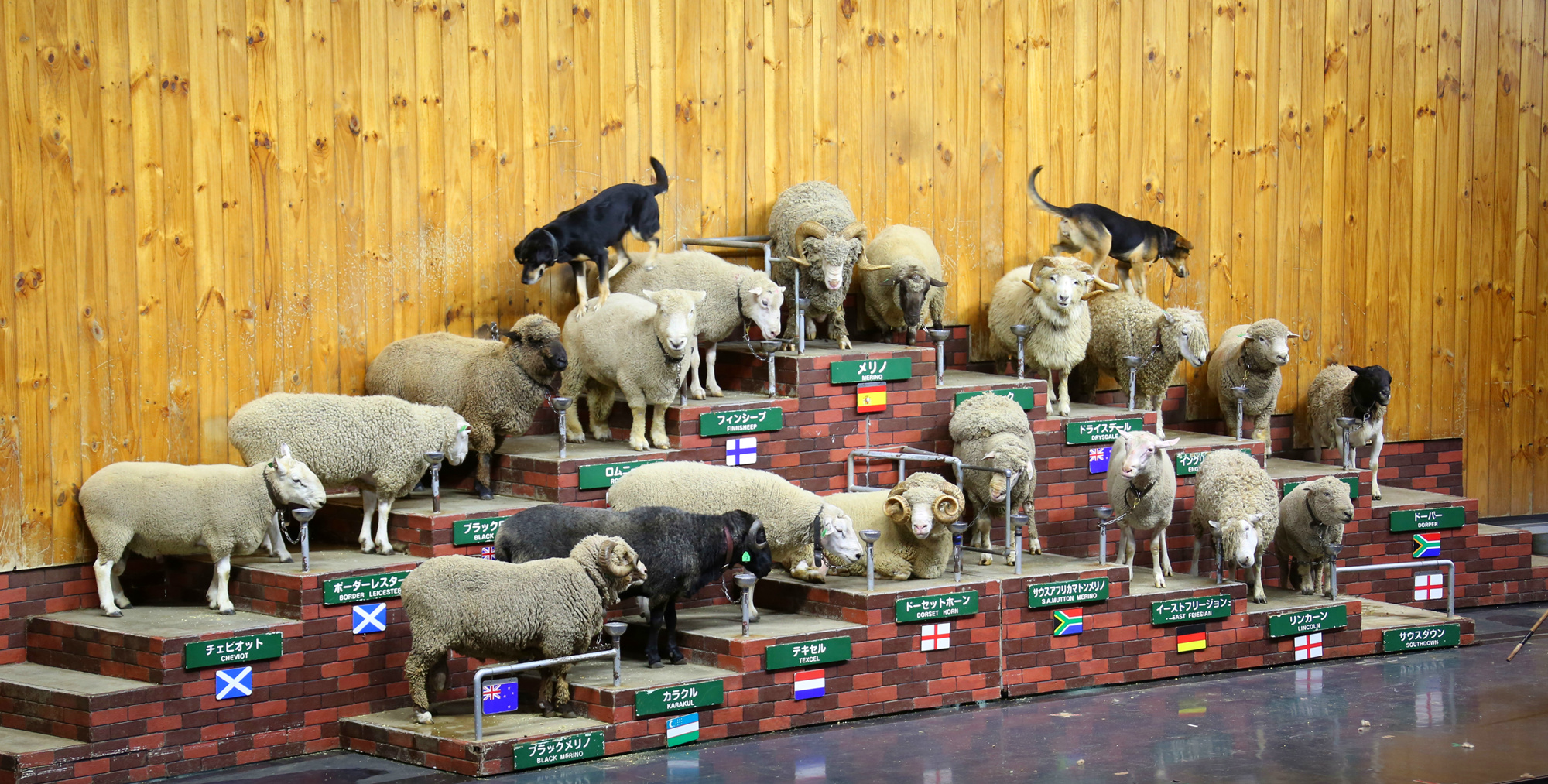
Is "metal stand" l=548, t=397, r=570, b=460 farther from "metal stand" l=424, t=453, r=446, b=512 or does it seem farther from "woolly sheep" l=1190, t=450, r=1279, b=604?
"woolly sheep" l=1190, t=450, r=1279, b=604

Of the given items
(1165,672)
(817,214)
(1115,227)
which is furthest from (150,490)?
(1115,227)

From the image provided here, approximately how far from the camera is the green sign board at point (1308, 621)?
1040cm

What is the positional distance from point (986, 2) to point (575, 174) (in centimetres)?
312

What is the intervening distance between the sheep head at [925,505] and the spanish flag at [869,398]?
1.27m

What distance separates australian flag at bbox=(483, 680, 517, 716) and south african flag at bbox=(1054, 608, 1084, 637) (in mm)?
2886

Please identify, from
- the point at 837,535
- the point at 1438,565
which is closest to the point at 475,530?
the point at 837,535

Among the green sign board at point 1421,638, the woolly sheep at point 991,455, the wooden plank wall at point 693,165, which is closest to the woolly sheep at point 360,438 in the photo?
the wooden plank wall at point 693,165

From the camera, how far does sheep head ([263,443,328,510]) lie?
8.96 metres

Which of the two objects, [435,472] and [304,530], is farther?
[435,472]

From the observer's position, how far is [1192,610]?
10.1 m

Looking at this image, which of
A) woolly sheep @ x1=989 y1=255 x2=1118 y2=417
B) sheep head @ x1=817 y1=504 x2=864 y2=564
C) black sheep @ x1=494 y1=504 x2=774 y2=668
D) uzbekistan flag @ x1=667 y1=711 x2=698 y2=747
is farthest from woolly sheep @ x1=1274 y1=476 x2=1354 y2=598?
uzbekistan flag @ x1=667 y1=711 x2=698 y2=747

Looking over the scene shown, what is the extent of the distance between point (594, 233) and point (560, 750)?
11.1ft

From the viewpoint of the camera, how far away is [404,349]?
10242 millimetres

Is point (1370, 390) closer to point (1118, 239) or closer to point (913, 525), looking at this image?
point (1118, 239)
